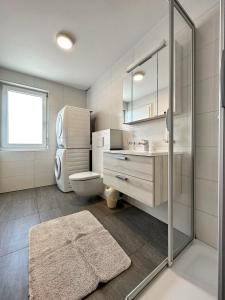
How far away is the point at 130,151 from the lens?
1645mm

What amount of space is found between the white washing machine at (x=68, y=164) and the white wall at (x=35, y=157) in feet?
1.61

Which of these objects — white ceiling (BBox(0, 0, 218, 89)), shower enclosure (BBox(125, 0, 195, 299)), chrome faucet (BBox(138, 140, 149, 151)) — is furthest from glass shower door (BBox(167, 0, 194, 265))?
chrome faucet (BBox(138, 140, 149, 151))

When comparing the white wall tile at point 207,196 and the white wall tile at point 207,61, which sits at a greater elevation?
the white wall tile at point 207,61

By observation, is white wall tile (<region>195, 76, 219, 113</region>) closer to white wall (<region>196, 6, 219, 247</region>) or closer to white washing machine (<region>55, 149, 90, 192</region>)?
white wall (<region>196, 6, 219, 247</region>)

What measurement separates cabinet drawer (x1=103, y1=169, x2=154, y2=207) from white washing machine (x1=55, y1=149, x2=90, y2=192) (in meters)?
1.14

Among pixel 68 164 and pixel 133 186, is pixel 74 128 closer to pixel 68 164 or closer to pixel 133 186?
pixel 68 164

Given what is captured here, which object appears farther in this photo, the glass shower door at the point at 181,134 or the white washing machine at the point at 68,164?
the white washing machine at the point at 68,164

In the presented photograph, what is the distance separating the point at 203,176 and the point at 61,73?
2.95m

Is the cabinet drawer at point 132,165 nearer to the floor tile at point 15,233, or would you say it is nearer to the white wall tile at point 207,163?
the white wall tile at point 207,163

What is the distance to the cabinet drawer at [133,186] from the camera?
1198 millimetres

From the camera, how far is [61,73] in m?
2.76

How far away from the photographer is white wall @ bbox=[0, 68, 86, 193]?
266cm

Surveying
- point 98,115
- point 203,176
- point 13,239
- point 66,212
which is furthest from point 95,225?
point 98,115

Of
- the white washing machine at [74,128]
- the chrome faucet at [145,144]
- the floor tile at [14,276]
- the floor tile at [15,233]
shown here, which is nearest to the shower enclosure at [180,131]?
the chrome faucet at [145,144]
